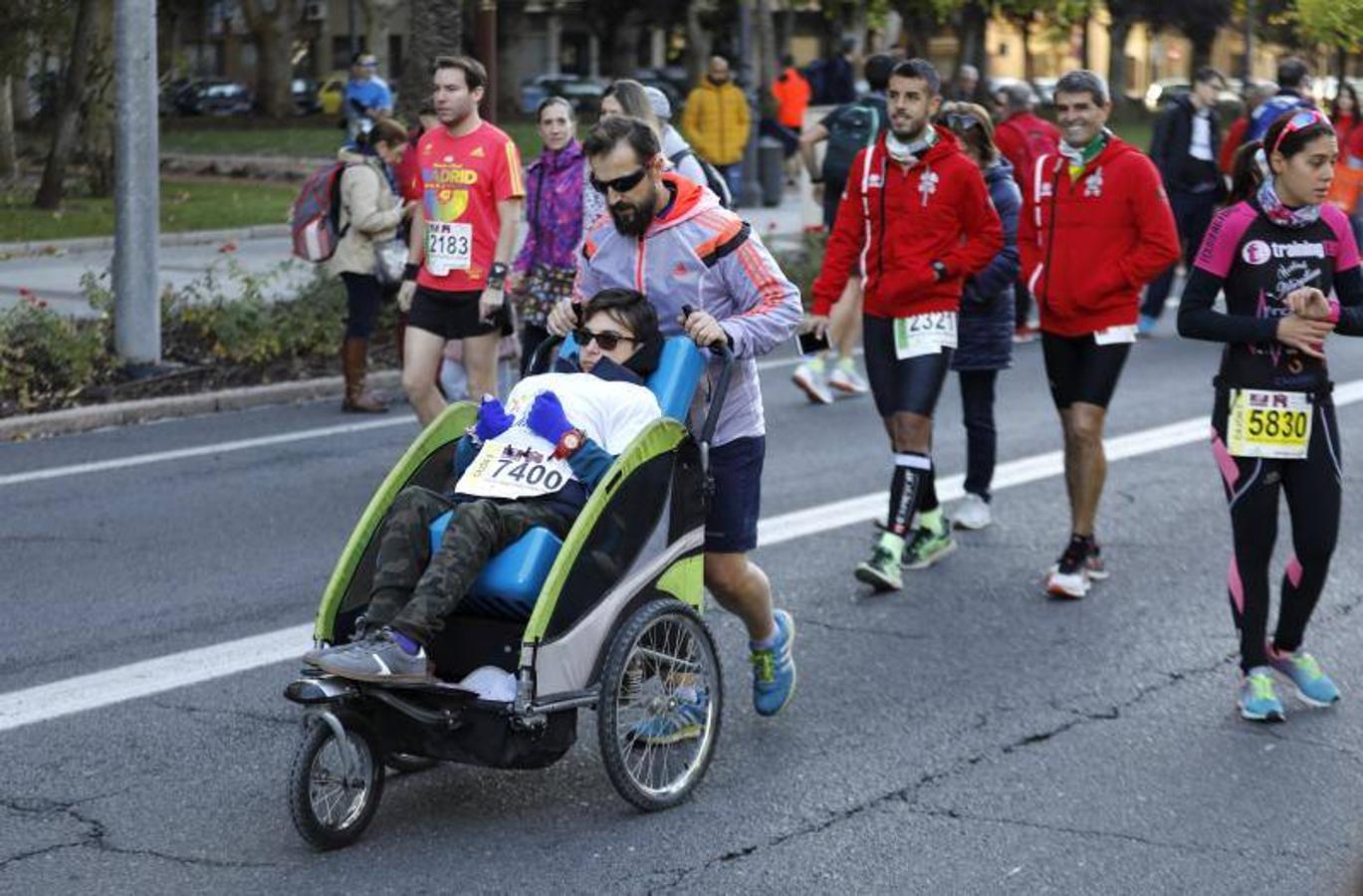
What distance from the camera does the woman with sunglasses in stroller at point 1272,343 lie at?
6621 mm

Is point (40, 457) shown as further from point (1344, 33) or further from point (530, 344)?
point (1344, 33)

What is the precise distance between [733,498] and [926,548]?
2.81 m

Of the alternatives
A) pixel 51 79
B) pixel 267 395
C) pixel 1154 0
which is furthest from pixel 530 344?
pixel 1154 0

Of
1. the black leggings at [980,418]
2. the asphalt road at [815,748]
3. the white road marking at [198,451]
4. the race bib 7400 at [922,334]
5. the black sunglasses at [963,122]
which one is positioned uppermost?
the black sunglasses at [963,122]

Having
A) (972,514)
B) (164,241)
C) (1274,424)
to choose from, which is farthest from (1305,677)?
(164,241)

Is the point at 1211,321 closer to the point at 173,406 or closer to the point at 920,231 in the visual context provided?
the point at 920,231

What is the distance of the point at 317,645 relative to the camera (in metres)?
5.73

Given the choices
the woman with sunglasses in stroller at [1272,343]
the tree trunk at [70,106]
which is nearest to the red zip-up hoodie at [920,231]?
the woman with sunglasses in stroller at [1272,343]

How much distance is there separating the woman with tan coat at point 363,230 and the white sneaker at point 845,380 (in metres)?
2.69

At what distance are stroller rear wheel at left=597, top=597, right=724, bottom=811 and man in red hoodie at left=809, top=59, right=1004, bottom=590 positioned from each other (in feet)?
8.21

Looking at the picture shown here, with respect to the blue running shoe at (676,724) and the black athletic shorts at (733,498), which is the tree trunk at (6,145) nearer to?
the black athletic shorts at (733,498)

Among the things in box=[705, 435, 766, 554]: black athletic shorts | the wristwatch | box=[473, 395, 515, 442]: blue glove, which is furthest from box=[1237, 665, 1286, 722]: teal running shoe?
box=[473, 395, 515, 442]: blue glove

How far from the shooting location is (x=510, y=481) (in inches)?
230

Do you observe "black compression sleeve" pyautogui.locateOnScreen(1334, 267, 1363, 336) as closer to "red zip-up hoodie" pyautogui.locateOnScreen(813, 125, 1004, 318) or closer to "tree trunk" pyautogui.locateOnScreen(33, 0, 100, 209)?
"red zip-up hoodie" pyautogui.locateOnScreen(813, 125, 1004, 318)
